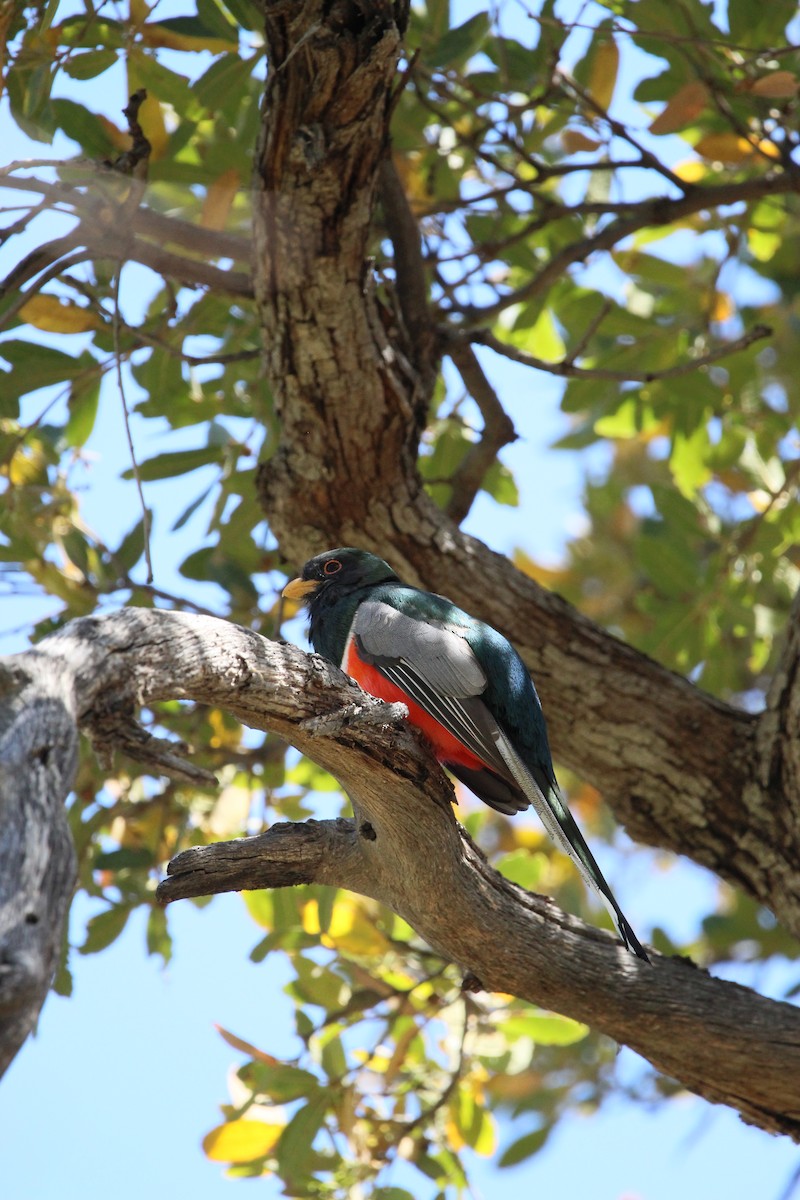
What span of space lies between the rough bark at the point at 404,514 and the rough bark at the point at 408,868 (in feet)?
2.46

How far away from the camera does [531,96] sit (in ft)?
16.4

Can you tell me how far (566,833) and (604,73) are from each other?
3.05 meters

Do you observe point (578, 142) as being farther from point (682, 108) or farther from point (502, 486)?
point (502, 486)

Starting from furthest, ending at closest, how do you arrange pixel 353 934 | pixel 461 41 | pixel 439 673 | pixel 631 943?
pixel 353 934, pixel 461 41, pixel 439 673, pixel 631 943

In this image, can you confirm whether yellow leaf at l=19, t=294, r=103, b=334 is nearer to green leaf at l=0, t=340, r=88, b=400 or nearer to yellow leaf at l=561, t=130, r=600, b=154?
green leaf at l=0, t=340, r=88, b=400

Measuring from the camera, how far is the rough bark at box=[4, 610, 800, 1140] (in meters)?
2.35

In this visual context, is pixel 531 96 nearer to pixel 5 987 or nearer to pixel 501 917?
pixel 501 917

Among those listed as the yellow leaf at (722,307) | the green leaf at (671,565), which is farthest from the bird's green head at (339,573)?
the yellow leaf at (722,307)

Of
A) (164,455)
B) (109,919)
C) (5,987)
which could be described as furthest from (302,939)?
(5,987)

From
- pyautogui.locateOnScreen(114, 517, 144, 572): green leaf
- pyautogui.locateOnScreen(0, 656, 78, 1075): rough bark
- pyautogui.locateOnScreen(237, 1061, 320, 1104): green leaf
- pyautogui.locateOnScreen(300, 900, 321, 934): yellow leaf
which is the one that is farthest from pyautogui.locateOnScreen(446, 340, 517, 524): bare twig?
pyautogui.locateOnScreen(0, 656, 78, 1075): rough bark

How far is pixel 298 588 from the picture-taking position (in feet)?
13.9

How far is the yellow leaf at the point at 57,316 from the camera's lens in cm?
404

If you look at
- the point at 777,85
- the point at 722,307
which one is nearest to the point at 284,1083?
the point at 777,85

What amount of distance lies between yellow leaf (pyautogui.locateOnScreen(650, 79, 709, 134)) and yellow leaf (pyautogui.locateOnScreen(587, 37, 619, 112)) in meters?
0.41
